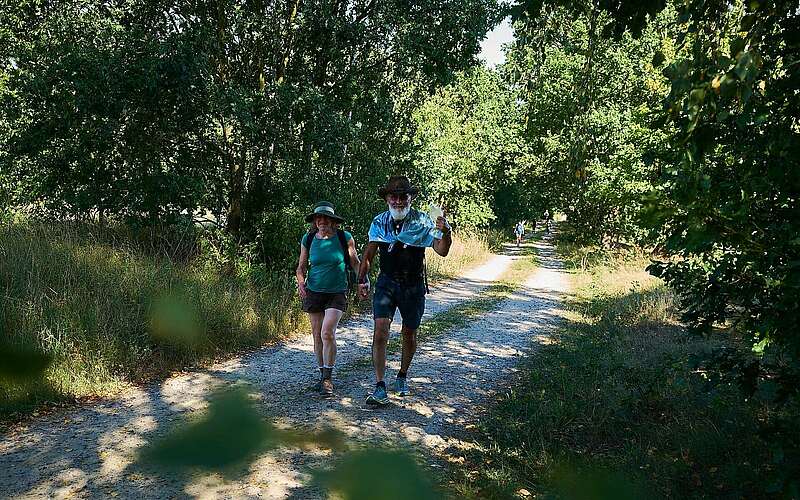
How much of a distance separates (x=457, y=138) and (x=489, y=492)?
23.7 metres

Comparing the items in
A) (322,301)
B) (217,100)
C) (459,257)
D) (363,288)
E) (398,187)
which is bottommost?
(459,257)

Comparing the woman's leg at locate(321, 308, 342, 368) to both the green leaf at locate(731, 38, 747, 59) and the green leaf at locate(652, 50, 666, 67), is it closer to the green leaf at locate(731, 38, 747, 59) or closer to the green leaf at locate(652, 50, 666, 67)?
the green leaf at locate(652, 50, 666, 67)

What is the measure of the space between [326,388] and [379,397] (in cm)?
70

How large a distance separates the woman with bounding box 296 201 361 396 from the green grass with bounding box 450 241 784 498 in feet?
6.08

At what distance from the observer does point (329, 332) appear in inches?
245

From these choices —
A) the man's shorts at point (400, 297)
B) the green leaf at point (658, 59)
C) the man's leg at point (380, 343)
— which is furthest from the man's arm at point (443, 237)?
the green leaf at point (658, 59)

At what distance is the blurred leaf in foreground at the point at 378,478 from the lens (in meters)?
3.95

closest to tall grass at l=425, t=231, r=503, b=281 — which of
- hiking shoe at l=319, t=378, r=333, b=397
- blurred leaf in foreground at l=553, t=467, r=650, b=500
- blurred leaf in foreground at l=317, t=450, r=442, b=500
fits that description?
hiking shoe at l=319, t=378, r=333, b=397

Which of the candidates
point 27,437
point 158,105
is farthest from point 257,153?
point 27,437

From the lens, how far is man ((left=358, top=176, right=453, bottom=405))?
18.9 ft

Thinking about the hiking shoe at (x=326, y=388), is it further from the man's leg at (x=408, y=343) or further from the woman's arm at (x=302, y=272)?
the woman's arm at (x=302, y=272)

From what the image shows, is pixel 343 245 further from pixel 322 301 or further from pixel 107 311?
pixel 107 311

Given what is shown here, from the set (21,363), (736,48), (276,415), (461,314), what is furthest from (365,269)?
(461,314)

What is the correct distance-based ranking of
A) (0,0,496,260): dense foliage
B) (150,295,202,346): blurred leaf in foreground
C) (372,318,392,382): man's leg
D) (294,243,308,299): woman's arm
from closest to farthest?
1. (372,318,392,382): man's leg
2. (294,243,308,299): woman's arm
3. (150,295,202,346): blurred leaf in foreground
4. (0,0,496,260): dense foliage
